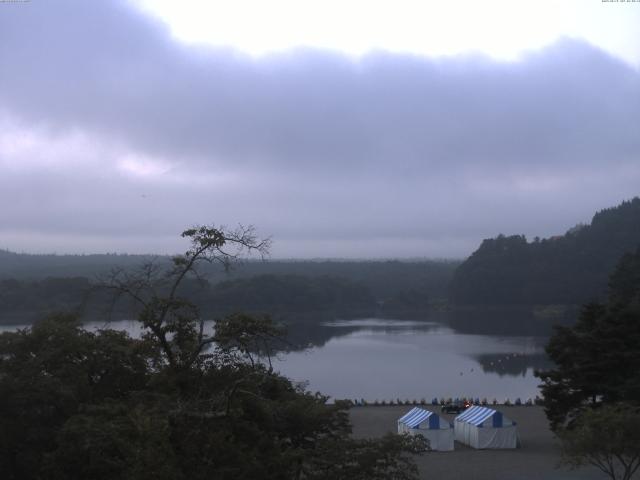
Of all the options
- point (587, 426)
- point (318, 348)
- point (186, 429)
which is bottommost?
point (318, 348)

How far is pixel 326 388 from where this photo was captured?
27.2 metres

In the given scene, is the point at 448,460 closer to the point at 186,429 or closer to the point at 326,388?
the point at 186,429

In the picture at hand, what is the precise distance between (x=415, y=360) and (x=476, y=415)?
20.2 meters

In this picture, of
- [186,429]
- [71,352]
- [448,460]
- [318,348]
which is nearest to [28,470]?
[71,352]

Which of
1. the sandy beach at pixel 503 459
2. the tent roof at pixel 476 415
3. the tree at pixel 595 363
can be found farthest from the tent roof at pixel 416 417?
the tree at pixel 595 363

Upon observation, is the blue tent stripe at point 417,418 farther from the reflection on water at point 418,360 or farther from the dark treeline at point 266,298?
the dark treeline at point 266,298

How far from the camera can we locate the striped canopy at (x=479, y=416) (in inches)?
606

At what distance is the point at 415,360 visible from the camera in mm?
36062

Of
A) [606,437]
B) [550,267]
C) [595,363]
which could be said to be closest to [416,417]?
[595,363]

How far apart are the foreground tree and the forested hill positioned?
66.5 meters

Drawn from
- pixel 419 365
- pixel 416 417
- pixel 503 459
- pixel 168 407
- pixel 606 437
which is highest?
pixel 168 407

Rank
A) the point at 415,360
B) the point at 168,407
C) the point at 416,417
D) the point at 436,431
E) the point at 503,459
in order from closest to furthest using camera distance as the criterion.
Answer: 1. the point at 168,407
2. the point at 503,459
3. the point at 436,431
4. the point at 416,417
5. the point at 415,360

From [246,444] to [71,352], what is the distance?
4.02 meters

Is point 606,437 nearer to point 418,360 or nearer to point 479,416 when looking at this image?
point 479,416
